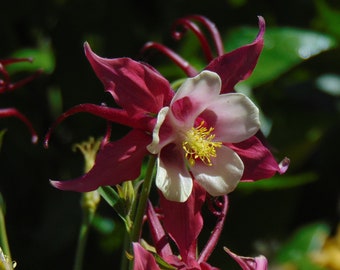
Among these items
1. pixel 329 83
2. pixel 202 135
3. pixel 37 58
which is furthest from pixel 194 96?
pixel 329 83

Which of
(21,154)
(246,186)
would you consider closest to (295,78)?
(246,186)

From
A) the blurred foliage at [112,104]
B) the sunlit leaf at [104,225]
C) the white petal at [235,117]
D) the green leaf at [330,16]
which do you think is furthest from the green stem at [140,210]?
the green leaf at [330,16]

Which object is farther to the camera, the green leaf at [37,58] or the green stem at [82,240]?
the green leaf at [37,58]

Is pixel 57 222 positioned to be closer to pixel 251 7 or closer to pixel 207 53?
pixel 251 7

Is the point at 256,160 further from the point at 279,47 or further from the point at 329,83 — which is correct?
the point at 329,83

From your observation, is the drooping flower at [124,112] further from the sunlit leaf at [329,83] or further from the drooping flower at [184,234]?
the sunlit leaf at [329,83]

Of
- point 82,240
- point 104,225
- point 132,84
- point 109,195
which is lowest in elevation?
point 104,225

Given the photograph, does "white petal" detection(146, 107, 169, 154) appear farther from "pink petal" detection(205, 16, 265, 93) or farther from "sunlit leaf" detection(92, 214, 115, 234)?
"sunlit leaf" detection(92, 214, 115, 234)
